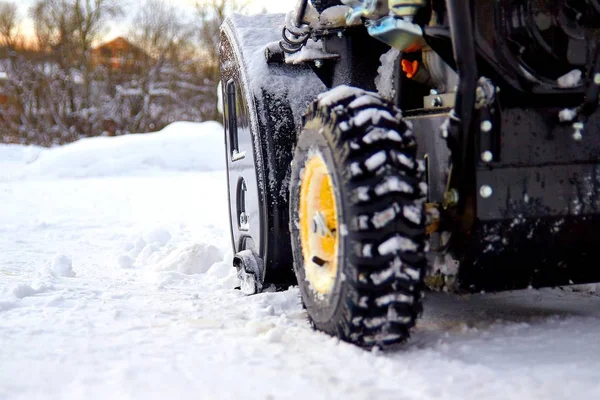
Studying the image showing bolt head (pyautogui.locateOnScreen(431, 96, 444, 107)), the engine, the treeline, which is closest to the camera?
the engine

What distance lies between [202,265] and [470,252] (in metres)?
3.18

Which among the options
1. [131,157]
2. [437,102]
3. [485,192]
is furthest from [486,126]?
[131,157]

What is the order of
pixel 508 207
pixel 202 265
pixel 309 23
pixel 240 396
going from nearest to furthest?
pixel 240 396 → pixel 508 207 → pixel 309 23 → pixel 202 265

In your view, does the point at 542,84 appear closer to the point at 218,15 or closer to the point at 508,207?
the point at 508,207

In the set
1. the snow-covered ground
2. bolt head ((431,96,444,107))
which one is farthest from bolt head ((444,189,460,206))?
the snow-covered ground

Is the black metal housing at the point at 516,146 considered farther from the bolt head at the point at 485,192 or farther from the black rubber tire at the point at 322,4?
the black rubber tire at the point at 322,4

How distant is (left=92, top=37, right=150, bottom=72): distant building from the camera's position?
3306 cm

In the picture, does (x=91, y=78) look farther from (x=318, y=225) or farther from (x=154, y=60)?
(x=318, y=225)

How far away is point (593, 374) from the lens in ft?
8.04

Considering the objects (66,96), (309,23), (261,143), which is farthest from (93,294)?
(66,96)

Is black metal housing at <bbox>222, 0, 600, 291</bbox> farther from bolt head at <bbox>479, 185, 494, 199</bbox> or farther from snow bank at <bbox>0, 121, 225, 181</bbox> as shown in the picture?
snow bank at <bbox>0, 121, 225, 181</bbox>

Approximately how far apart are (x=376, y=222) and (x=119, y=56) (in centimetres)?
3262

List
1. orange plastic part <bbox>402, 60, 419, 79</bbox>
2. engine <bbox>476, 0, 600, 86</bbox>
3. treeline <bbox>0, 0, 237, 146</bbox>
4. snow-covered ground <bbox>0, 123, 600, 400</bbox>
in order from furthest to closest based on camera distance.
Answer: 1. treeline <bbox>0, 0, 237, 146</bbox>
2. orange plastic part <bbox>402, 60, 419, 79</bbox>
3. engine <bbox>476, 0, 600, 86</bbox>
4. snow-covered ground <bbox>0, 123, 600, 400</bbox>

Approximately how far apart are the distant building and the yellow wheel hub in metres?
31.2
